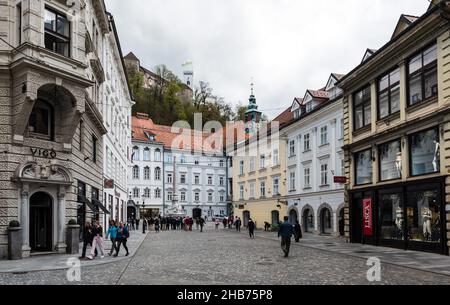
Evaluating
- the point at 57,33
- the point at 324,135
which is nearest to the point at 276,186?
the point at 324,135

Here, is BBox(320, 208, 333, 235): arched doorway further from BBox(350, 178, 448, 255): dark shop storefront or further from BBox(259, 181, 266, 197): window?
BBox(259, 181, 266, 197): window

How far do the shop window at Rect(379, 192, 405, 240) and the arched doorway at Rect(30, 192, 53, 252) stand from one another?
1637 cm

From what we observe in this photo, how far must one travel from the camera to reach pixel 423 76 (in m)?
22.4

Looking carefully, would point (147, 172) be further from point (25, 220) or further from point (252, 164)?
point (25, 220)

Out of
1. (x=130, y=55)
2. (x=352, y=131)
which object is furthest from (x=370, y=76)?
(x=130, y=55)

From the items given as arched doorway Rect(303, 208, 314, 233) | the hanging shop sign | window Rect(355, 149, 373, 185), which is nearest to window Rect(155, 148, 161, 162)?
arched doorway Rect(303, 208, 314, 233)

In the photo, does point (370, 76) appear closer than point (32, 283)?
No

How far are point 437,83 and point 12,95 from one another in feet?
58.4

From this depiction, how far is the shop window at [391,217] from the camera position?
2420 cm

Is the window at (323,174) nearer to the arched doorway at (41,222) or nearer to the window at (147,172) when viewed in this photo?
the arched doorway at (41,222)

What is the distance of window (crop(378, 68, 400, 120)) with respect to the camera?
973 inches

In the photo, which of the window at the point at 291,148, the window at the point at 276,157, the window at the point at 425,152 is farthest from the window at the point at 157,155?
the window at the point at 425,152

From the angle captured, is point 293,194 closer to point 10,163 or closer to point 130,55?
point 10,163

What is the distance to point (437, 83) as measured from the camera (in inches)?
838
